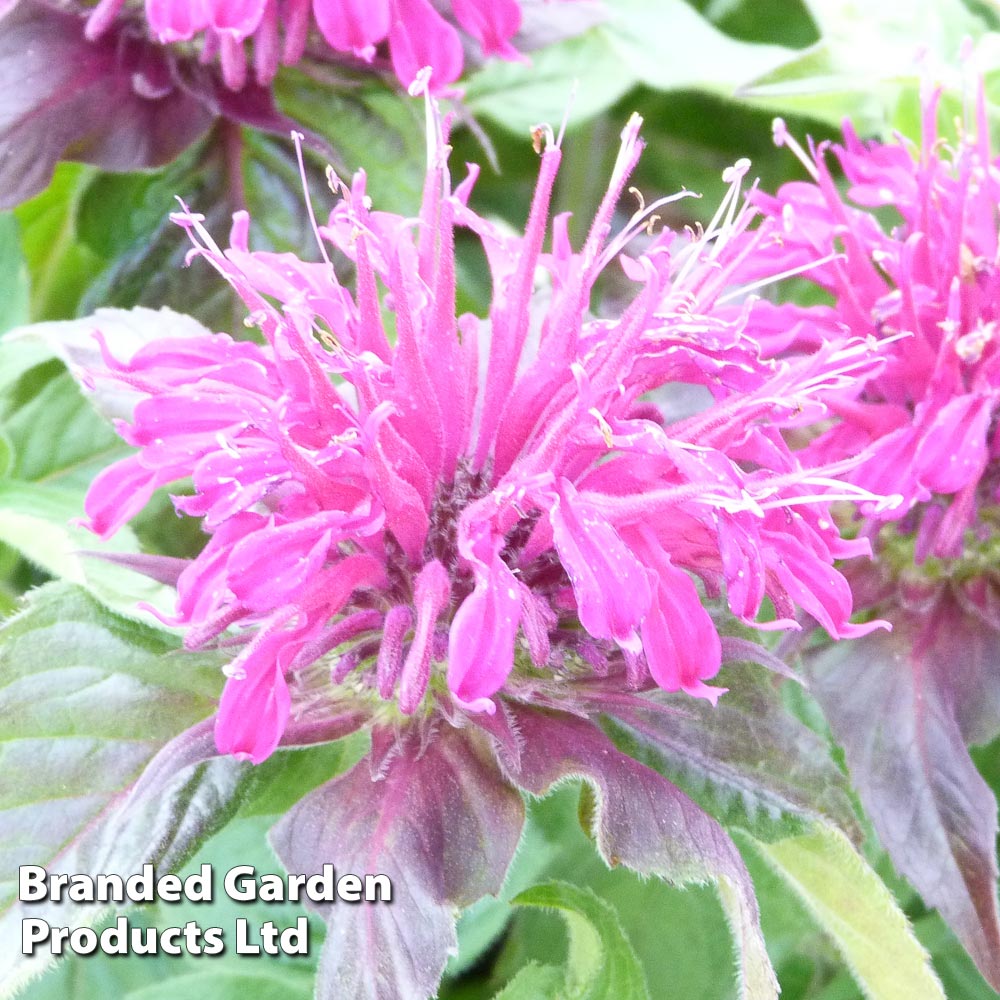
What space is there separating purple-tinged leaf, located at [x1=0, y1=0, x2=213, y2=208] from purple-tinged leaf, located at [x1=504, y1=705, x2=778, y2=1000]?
1.37 feet

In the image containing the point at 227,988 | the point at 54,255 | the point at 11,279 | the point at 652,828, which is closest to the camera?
the point at 652,828

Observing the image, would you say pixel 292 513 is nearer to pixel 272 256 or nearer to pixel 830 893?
pixel 272 256

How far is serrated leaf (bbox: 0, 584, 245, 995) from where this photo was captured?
467mm

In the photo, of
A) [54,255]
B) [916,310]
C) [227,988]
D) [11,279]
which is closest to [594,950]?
[227,988]

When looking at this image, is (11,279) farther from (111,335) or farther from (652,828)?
(652,828)

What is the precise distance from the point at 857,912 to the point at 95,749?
0.33 meters

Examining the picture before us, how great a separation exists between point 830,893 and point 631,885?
176 mm

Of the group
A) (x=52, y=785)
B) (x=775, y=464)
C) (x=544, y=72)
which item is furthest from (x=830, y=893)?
(x=544, y=72)

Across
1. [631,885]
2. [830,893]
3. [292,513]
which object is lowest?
[631,885]

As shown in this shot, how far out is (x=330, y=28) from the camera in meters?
0.59

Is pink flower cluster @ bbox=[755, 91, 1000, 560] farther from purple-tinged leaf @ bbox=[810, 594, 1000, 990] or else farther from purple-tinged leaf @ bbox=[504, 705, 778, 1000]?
purple-tinged leaf @ bbox=[504, 705, 778, 1000]

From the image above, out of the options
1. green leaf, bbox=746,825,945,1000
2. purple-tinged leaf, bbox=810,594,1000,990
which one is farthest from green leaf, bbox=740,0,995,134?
green leaf, bbox=746,825,945,1000

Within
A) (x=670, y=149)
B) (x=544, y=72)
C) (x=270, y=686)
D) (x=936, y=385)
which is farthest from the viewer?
(x=670, y=149)

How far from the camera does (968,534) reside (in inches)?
25.4
